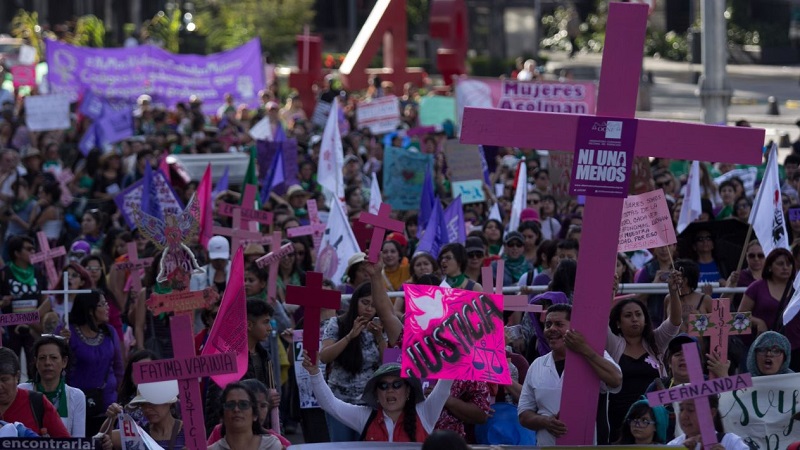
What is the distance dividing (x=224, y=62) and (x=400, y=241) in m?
17.1

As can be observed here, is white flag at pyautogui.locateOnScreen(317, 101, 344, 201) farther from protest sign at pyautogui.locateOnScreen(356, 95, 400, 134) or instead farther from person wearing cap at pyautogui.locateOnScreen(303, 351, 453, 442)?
person wearing cap at pyautogui.locateOnScreen(303, 351, 453, 442)

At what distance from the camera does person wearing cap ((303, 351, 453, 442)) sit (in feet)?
22.9

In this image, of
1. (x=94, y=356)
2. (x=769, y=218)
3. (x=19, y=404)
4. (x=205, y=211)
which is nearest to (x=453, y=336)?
(x=19, y=404)

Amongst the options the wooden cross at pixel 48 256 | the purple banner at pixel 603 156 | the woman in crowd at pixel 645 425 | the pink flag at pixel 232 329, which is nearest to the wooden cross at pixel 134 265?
the wooden cross at pixel 48 256

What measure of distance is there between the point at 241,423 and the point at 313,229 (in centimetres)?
568

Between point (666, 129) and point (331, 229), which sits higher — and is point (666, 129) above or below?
above

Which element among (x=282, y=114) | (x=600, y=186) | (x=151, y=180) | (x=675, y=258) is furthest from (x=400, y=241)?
(x=282, y=114)

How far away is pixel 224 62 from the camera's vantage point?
2828 centimetres

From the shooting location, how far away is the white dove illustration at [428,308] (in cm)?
713

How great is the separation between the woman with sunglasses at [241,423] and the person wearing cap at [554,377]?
1183 millimetres

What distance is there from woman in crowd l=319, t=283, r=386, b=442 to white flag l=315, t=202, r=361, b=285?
3.08m

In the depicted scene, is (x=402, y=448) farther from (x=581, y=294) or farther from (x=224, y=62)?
(x=224, y=62)

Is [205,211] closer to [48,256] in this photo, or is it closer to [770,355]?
[48,256]

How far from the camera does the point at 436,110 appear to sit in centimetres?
2416
